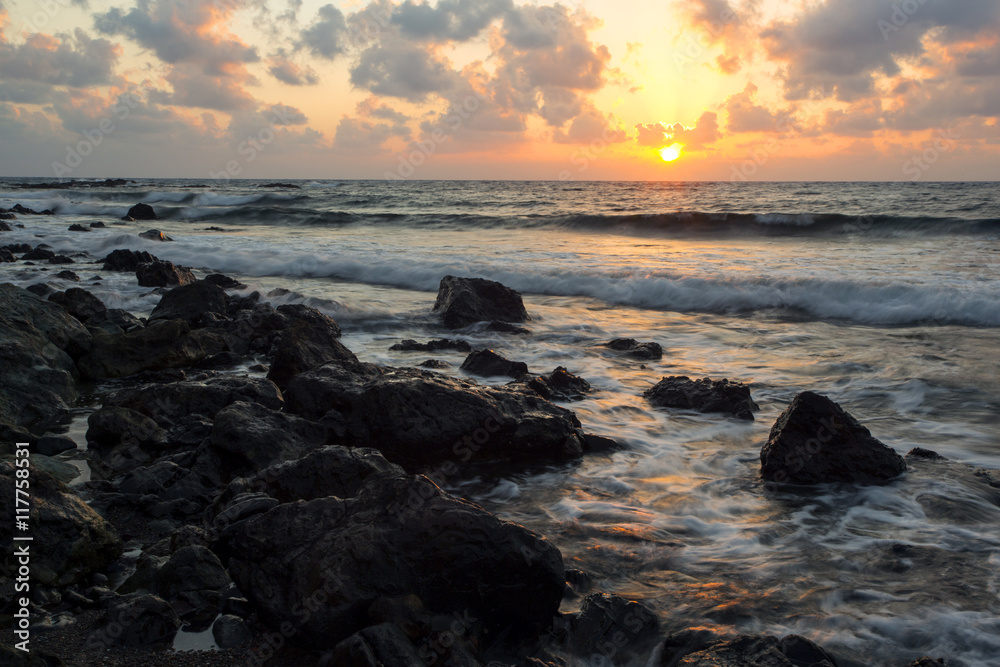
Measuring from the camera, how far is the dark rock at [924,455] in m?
5.04

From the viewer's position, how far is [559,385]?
6.70 meters

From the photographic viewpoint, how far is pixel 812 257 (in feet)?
54.9

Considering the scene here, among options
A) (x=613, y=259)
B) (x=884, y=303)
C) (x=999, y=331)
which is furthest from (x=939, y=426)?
(x=613, y=259)

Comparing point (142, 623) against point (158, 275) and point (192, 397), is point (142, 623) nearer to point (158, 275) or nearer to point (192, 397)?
point (192, 397)

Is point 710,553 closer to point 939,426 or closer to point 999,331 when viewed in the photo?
point 939,426

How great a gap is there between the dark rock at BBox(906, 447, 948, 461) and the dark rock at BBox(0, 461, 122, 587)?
539cm

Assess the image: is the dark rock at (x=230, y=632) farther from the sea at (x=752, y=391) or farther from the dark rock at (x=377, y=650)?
the sea at (x=752, y=391)

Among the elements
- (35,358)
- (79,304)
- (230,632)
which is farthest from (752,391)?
(79,304)

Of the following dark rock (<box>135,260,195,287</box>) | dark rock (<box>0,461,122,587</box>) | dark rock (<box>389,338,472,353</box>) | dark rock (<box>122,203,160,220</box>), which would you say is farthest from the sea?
dark rock (<box>122,203,160,220</box>)

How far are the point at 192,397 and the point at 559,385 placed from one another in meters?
3.37

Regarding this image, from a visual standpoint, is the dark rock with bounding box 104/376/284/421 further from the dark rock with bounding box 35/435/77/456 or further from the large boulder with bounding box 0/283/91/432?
the large boulder with bounding box 0/283/91/432

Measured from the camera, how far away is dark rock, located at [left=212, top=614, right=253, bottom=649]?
2.92 m

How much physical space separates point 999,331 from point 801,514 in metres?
7.49

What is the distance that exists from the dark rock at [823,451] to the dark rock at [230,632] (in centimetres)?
353
